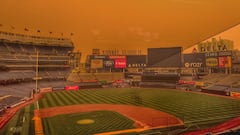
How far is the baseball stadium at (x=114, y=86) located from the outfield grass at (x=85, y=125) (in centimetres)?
10

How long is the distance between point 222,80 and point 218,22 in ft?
77.9

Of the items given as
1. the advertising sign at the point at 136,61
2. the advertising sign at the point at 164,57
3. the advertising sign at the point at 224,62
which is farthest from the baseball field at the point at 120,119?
the advertising sign at the point at 136,61

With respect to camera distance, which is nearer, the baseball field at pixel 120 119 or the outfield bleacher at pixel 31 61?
the baseball field at pixel 120 119

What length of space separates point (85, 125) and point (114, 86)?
125ft

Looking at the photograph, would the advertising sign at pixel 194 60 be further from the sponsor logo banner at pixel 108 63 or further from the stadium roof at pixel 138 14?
the sponsor logo banner at pixel 108 63

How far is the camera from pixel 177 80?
56.2 meters

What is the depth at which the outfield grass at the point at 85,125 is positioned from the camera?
18.7 m

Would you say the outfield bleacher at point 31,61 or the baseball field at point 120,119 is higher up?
the outfield bleacher at point 31,61

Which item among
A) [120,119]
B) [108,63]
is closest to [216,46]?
[108,63]

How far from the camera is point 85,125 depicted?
2050 centimetres

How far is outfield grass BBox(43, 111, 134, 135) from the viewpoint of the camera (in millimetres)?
18656

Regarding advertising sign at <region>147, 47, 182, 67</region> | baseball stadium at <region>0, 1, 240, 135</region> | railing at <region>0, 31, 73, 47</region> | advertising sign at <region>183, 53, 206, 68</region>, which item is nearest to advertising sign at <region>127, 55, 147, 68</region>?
baseball stadium at <region>0, 1, 240, 135</region>

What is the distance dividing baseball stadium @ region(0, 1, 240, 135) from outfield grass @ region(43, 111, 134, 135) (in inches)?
3.9

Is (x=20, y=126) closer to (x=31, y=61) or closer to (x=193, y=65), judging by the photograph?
(x=31, y=61)
